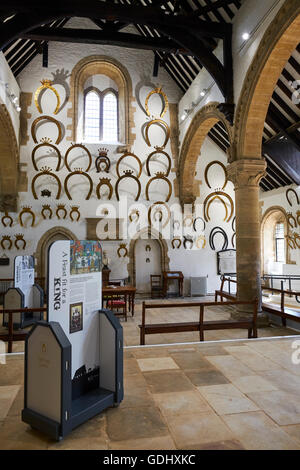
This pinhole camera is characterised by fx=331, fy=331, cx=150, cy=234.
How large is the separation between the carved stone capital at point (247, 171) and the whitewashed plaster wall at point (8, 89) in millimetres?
6329

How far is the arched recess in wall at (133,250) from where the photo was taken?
1116 cm

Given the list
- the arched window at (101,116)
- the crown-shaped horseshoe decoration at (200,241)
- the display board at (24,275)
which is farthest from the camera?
the crown-shaped horseshoe decoration at (200,241)

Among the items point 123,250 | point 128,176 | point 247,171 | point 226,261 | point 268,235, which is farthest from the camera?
point 268,235

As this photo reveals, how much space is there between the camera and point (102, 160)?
10969 mm

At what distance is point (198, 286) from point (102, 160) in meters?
5.36

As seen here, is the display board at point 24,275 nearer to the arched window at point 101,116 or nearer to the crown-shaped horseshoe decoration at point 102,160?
the crown-shaped horseshoe decoration at point 102,160

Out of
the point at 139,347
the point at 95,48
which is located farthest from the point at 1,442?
the point at 95,48

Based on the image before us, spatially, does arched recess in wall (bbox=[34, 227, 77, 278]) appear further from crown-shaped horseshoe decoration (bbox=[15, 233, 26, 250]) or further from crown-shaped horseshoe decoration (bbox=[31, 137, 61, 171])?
crown-shaped horseshoe decoration (bbox=[31, 137, 61, 171])

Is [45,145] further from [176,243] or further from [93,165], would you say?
[176,243]

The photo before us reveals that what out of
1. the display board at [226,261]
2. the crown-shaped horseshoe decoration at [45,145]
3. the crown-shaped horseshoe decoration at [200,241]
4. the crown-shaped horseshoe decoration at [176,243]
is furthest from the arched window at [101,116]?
the display board at [226,261]

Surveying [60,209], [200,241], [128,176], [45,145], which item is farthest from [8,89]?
[200,241]

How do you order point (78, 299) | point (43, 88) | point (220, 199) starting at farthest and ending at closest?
point (220, 199)
point (43, 88)
point (78, 299)

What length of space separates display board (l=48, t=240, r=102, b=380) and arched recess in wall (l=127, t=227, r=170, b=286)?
767cm

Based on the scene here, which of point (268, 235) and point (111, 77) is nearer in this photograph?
point (111, 77)
